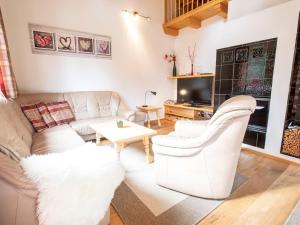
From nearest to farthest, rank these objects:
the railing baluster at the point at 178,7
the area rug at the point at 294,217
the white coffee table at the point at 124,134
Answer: the area rug at the point at 294,217, the white coffee table at the point at 124,134, the railing baluster at the point at 178,7

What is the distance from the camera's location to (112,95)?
3.35 meters

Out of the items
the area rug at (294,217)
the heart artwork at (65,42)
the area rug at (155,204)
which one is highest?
the heart artwork at (65,42)

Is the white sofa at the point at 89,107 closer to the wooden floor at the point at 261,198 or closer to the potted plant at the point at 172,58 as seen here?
the wooden floor at the point at 261,198

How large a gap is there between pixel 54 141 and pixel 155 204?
1313 millimetres

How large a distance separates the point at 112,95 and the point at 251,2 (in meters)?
2.75

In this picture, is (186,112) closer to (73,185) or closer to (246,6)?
(246,6)

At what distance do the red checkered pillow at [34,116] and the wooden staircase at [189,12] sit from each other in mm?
3332

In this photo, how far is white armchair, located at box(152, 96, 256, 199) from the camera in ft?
4.16

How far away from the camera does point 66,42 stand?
294cm

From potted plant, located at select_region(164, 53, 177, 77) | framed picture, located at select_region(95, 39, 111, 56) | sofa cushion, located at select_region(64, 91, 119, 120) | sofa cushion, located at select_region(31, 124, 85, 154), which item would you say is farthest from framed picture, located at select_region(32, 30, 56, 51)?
potted plant, located at select_region(164, 53, 177, 77)

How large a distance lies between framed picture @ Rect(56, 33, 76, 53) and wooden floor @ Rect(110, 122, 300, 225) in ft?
9.21

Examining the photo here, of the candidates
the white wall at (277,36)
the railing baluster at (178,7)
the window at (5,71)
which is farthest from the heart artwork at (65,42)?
the white wall at (277,36)

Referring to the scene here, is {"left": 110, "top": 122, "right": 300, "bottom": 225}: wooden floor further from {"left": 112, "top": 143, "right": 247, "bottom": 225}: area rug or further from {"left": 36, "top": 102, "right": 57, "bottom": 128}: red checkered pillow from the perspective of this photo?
{"left": 36, "top": 102, "right": 57, "bottom": 128}: red checkered pillow

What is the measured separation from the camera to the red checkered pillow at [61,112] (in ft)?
8.31
